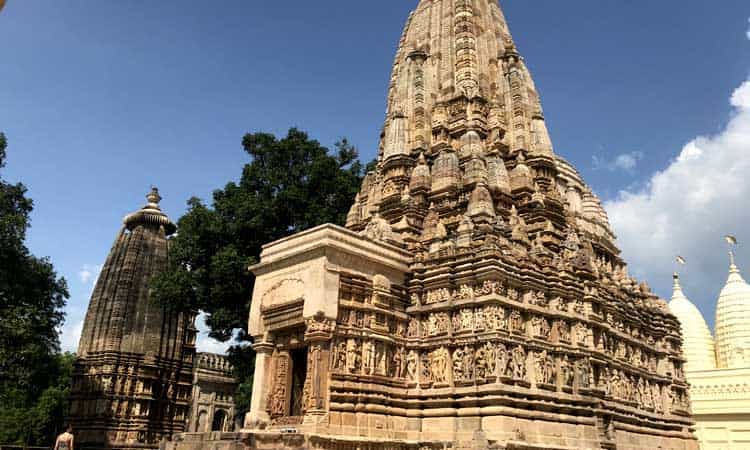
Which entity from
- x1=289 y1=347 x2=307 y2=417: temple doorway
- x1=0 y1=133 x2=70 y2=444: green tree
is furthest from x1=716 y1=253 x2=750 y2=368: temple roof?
x1=0 y1=133 x2=70 y2=444: green tree

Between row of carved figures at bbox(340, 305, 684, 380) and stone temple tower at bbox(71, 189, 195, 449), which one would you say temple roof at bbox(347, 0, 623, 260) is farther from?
stone temple tower at bbox(71, 189, 195, 449)

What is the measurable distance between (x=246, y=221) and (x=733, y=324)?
27778 millimetres

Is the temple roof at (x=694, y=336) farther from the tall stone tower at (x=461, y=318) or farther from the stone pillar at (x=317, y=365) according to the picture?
the stone pillar at (x=317, y=365)

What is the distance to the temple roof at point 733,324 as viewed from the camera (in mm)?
33688

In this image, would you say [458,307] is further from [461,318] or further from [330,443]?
[330,443]

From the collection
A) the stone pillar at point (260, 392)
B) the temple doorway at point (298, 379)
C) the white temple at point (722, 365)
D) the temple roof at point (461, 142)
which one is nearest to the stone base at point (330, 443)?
the stone pillar at point (260, 392)

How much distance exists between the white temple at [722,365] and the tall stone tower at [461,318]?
9243mm

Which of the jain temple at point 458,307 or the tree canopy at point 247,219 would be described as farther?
the tree canopy at point 247,219

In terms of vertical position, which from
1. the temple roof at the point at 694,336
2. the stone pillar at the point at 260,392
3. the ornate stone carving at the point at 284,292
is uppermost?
the temple roof at the point at 694,336

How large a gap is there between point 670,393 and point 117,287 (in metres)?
29.1

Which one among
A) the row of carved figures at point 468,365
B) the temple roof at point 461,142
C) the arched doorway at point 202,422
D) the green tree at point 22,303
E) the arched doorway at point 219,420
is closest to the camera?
the row of carved figures at point 468,365

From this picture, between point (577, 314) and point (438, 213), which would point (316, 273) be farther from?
point (577, 314)

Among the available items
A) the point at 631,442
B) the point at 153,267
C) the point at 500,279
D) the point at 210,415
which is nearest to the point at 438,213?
the point at 500,279

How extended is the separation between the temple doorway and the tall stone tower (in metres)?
0.03
